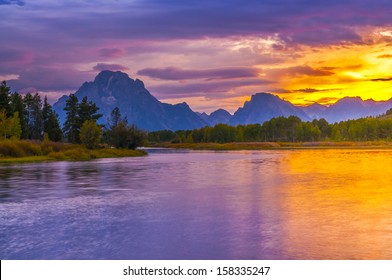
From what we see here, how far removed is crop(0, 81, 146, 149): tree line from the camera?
101m

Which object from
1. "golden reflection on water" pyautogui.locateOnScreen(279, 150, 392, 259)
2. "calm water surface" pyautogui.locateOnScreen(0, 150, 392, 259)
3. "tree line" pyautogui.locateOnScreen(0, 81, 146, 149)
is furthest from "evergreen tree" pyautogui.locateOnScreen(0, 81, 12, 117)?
"golden reflection on water" pyautogui.locateOnScreen(279, 150, 392, 259)

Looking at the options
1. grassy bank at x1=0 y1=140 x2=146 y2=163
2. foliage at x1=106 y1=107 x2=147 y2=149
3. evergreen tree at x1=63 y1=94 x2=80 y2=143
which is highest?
evergreen tree at x1=63 y1=94 x2=80 y2=143

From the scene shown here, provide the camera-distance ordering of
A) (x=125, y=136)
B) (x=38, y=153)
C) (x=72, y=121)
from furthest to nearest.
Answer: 1. (x=72, y=121)
2. (x=125, y=136)
3. (x=38, y=153)

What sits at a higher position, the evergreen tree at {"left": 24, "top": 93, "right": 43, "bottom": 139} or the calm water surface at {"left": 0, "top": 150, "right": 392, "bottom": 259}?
the evergreen tree at {"left": 24, "top": 93, "right": 43, "bottom": 139}

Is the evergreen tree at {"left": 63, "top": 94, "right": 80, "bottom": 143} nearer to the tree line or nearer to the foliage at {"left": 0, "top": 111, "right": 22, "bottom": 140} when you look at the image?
the tree line

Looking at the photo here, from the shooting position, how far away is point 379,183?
36969 millimetres

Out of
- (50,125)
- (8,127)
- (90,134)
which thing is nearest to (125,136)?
(90,134)

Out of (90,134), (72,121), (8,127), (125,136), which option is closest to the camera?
(8,127)

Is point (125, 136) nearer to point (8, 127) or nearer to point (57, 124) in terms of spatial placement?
point (8, 127)

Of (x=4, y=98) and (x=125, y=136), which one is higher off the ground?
(x=4, y=98)

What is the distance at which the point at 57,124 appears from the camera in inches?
5404

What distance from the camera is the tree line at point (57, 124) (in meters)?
101

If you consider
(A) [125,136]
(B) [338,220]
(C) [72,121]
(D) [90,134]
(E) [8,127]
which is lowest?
(B) [338,220]

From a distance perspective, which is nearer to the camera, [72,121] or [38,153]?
[38,153]
